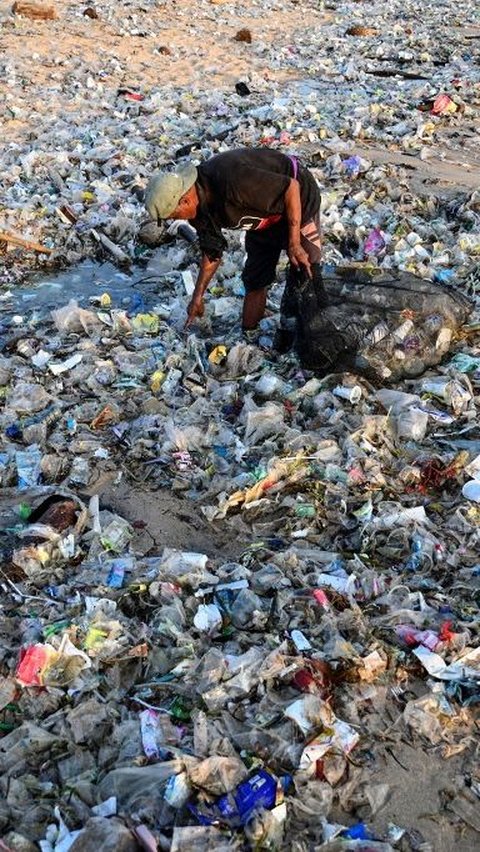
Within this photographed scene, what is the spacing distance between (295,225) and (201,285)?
0.81m

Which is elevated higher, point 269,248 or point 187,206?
point 187,206

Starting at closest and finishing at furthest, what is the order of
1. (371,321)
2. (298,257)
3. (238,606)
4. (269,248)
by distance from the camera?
1. (238,606)
2. (298,257)
3. (371,321)
4. (269,248)

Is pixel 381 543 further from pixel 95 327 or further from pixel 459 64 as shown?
pixel 459 64

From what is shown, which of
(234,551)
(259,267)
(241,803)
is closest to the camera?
(241,803)

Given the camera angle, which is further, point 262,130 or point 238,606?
point 262,130

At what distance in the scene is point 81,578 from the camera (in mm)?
3223

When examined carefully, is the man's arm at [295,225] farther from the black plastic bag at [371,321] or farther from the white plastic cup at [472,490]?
the white plastic cup at [472,490]

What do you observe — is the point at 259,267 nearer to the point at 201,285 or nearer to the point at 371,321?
the point at 201,285

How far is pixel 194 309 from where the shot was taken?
4.93 m

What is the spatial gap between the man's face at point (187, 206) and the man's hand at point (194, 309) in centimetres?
85

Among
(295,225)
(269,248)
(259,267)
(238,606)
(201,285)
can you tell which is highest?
(295,225)

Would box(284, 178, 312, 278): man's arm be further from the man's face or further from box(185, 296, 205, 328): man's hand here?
box(185, 296, 205, 328): man's hand

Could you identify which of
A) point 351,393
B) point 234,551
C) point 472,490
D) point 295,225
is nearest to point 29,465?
point 234,551

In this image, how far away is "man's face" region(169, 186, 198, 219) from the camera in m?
3.96
